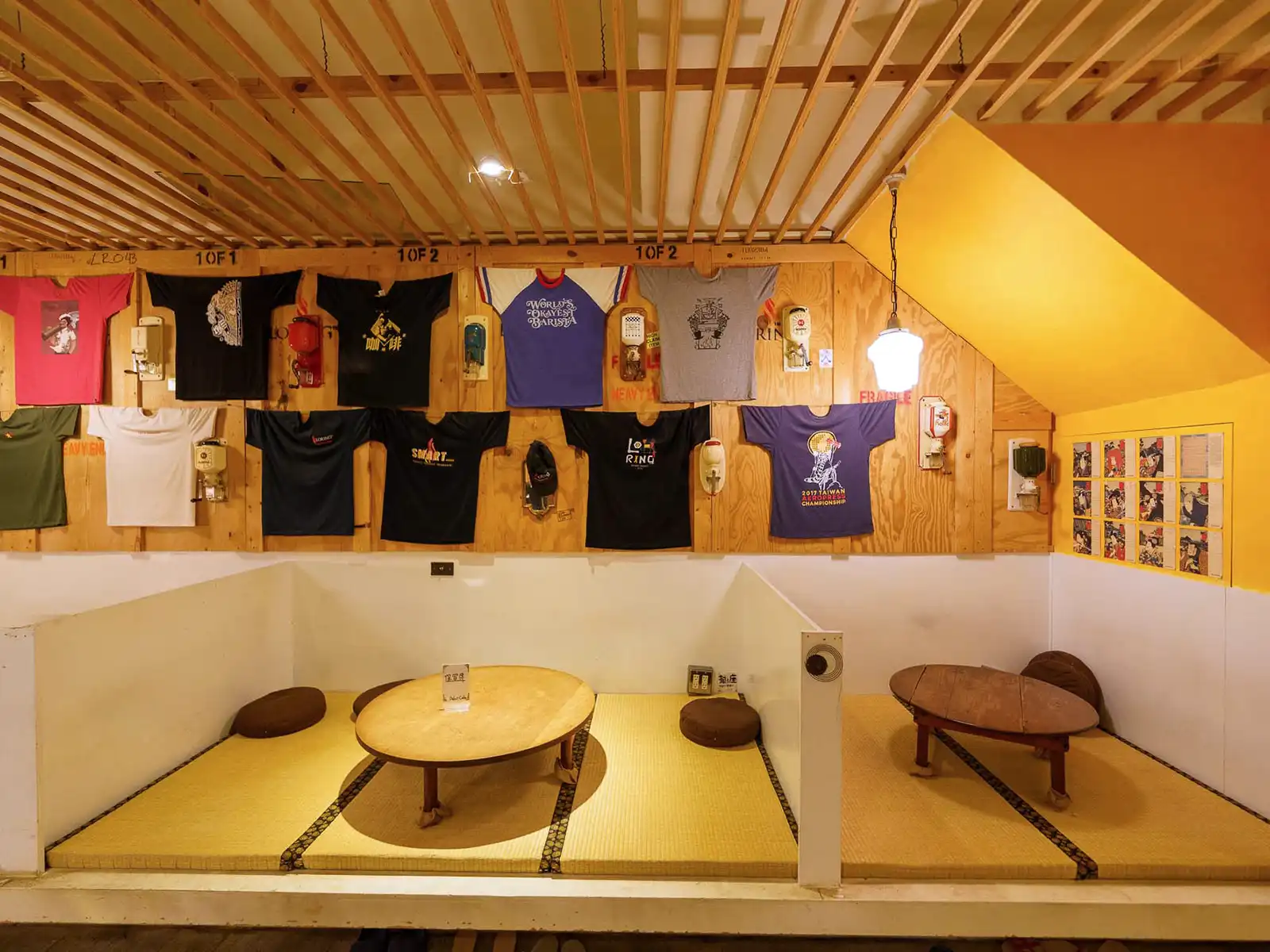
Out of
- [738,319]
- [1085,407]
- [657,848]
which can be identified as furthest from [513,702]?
[1085,407]

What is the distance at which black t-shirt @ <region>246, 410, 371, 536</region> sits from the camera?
398 cm

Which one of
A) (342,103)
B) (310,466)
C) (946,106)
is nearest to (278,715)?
(310,466)

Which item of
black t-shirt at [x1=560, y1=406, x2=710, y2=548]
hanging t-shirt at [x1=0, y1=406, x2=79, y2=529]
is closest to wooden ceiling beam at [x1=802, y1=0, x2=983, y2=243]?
black t-shirt at [x1=560, y1=406, x2=710, y2=548]

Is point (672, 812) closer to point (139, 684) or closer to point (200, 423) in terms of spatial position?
point (139, 684)

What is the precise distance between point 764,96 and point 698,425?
2.02 meters

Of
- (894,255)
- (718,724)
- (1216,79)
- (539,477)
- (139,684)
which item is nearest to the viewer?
(1216,79)

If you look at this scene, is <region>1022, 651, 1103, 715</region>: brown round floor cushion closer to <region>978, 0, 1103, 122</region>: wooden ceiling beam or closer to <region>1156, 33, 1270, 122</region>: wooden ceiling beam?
<region>1156, 33, 1270, 122</region>: wooden ceiling beam

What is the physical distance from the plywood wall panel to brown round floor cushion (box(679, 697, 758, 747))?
110 cm

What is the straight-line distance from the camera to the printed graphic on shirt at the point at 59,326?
13.1ft

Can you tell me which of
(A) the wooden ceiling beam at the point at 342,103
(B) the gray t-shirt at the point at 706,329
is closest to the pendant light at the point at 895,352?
(B) the gray t-shirt at the point at 706,329

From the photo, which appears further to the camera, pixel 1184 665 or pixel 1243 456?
pixel 1184 665

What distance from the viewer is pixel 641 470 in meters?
3.91

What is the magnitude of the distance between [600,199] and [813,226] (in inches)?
56.2

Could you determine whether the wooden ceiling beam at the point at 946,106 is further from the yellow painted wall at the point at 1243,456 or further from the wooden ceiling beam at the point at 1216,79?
the yellow painted wall at the point at 1243,456
